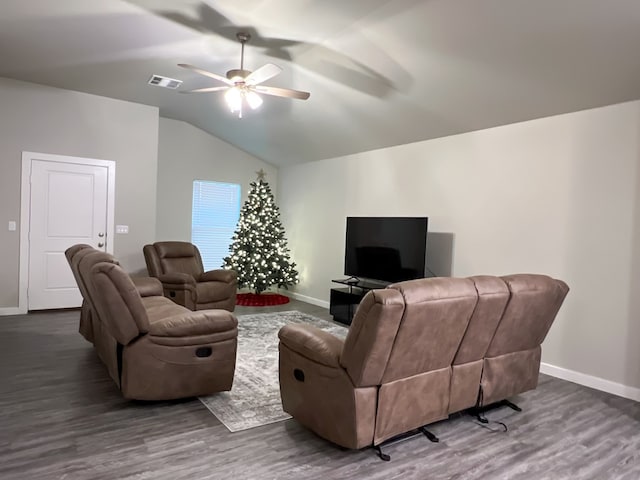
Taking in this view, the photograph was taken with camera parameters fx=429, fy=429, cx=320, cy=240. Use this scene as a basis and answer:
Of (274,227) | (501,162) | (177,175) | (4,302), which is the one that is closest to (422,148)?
(501,162)

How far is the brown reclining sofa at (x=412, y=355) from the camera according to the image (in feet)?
7.16

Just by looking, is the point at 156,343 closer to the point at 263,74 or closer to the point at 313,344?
the point at 313,344

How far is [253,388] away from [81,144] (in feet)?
14.8

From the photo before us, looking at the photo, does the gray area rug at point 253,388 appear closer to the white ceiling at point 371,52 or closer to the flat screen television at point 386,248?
the flat screen television at point 386,248

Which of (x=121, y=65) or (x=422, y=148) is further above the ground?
(x=121, y=65)

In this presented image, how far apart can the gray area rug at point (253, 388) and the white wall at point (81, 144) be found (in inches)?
98.3

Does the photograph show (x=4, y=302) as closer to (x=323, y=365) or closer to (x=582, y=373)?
(x=323, y=365)

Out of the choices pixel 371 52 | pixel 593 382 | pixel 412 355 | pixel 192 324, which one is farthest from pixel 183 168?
pixel 593 382

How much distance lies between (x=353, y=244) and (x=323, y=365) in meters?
3.73

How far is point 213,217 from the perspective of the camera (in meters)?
7.97

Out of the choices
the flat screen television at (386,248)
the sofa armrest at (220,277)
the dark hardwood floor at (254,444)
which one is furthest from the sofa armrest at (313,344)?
the sofa armrest at (220,277)

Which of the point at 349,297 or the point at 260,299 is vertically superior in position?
the point at 349,297

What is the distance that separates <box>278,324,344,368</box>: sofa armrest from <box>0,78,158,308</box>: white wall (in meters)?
4.54

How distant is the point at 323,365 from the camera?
2383 mm
